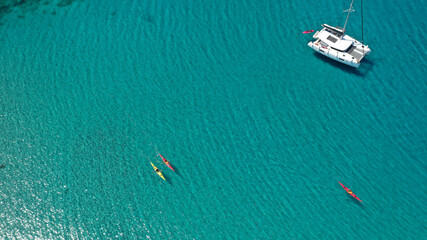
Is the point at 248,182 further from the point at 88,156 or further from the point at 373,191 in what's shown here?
the point at 88,156

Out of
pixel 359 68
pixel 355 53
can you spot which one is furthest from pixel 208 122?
→ pixel 359 68

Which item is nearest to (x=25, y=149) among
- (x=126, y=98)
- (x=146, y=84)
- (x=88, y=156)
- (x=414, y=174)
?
(x=88, y=156)

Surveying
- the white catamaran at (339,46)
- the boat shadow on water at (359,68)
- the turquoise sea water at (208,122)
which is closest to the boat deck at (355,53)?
the white catamaran at (339,46)

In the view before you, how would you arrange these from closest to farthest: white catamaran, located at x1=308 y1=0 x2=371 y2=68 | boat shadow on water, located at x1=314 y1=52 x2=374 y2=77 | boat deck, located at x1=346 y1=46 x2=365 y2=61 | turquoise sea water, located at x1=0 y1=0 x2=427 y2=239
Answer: turquoise sea water, located at x1=0 y1=0 x2=427 y2=239
boat deck, located at x1=346 y1=46 x2=365 y2=61
white catamaran, located at x1=308 y1=0 x2=371 y2=68
boat shadow on water, located at x1=314 y1=52 x2=374 y2=77

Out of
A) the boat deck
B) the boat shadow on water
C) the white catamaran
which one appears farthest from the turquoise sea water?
the boat deck

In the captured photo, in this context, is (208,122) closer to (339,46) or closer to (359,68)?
(339,46)

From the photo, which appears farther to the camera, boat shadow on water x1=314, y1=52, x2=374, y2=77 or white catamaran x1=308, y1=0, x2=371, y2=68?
boat shadow on water x1=314, y1=52, x2=374, y2=77

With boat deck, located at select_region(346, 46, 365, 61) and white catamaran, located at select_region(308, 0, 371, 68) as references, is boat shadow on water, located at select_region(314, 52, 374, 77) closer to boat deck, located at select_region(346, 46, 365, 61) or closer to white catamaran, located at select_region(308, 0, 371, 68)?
white catamaran, located at select_region(308, 0, 371, 68)

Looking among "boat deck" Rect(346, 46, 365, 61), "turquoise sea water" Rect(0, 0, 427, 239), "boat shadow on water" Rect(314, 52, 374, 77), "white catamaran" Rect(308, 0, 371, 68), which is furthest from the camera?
"boat shadow on water" Rect(314, 52, 374, 77)
